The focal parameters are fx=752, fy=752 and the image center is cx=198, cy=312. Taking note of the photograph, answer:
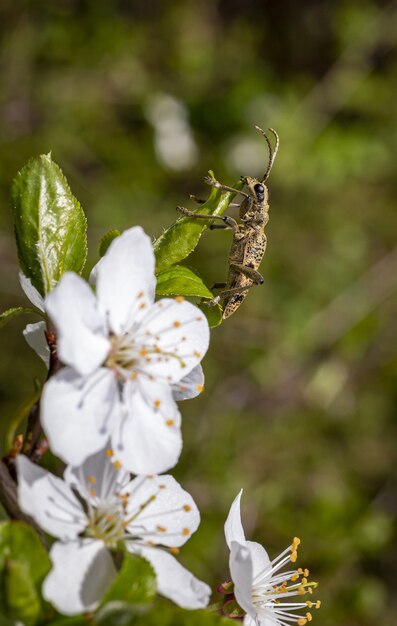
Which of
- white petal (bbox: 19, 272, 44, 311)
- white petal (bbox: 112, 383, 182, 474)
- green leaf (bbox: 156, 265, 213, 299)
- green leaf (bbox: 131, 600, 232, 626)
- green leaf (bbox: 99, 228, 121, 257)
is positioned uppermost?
green leaf (bbox: 99, 228, 121, 257)

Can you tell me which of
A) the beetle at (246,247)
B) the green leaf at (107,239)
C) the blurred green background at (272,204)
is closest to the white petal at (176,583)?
the green leaf at (107,239)

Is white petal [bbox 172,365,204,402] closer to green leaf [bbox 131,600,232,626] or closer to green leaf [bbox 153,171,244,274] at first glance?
green leaf [bbox 153,171,244,274]

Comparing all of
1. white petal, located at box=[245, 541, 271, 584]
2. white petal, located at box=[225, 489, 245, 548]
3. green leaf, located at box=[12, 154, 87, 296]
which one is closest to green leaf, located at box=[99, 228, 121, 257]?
green leaf, located at box=[12, 154, 87, 296]

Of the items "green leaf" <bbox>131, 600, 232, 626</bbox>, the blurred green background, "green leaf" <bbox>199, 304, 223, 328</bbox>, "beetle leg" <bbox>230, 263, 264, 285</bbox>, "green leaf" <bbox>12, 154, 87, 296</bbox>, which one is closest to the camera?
"green leaf" <bbox>131, 600, 232, 626</bbox>

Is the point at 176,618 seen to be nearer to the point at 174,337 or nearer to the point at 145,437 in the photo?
the point at 145,437

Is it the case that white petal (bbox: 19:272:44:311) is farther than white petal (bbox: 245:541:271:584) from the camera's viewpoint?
No

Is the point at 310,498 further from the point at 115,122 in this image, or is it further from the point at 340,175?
the point at 115,122

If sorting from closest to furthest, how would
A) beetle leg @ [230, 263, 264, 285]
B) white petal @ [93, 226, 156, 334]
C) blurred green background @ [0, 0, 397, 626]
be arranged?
white petal @ [93, 226, 156, 334], beetle leg @ [230, 263, 264, 285], blurred green background @ [0, 0, 397, 626]

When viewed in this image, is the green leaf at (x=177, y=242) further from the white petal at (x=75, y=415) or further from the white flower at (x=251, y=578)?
the white flower at (x=251, y=578)

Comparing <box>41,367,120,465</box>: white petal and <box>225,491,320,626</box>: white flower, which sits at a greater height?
<box>41,367,120,465</box>: white petal
